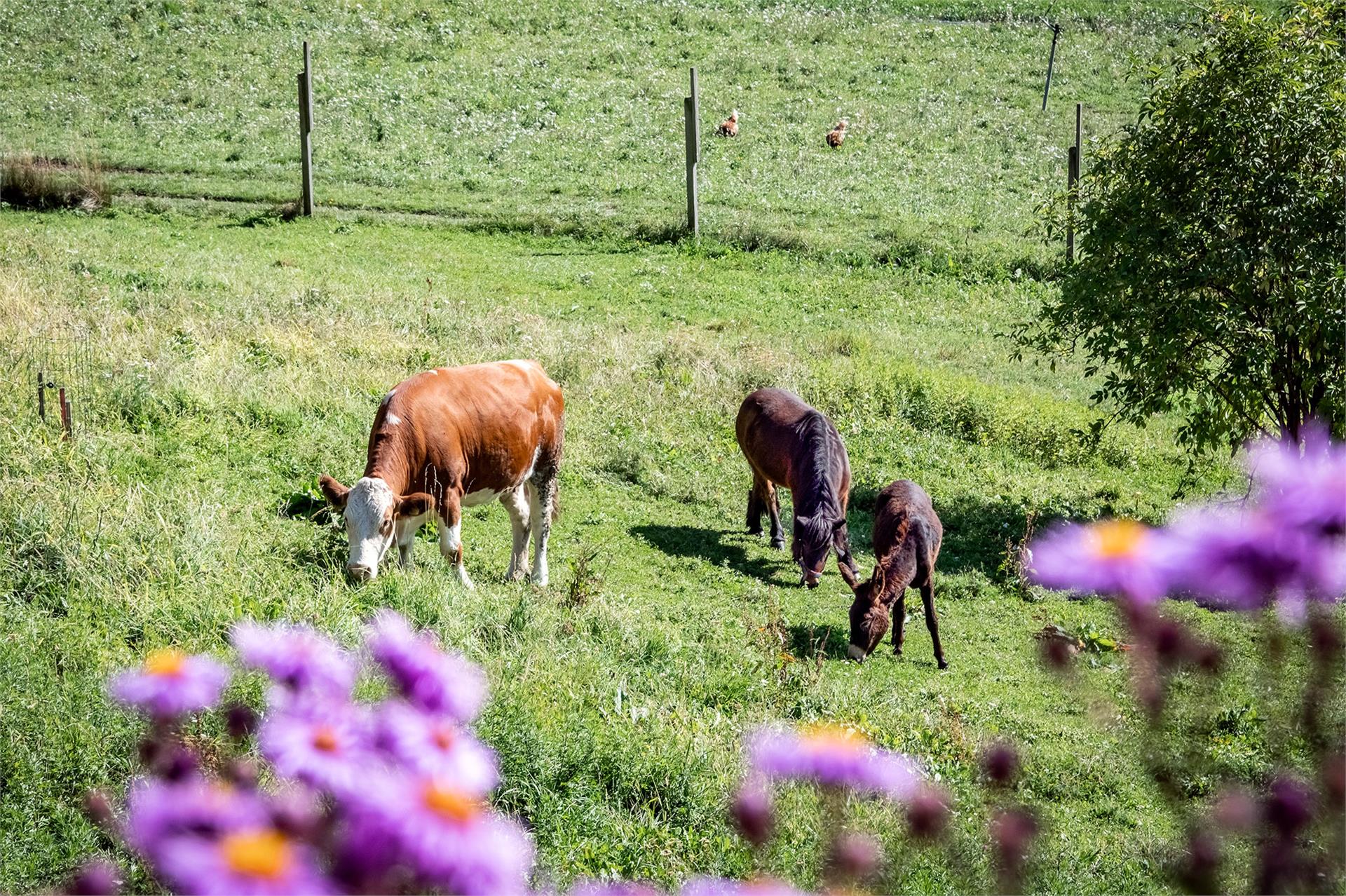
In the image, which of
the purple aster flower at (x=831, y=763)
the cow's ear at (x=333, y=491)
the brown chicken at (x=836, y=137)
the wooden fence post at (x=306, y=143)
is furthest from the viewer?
the brown chicken at (x=836, y=137)

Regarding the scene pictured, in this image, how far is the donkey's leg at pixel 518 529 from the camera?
10844 millimetres

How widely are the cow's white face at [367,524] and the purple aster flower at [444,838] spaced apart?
7.60 meters

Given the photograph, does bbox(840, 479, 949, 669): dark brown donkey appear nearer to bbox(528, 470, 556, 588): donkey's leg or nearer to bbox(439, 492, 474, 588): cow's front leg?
bbox(528, 470, 556, 588): donkey's leg

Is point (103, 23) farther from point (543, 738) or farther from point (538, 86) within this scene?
point (543, 738)

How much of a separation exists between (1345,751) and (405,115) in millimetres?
37887

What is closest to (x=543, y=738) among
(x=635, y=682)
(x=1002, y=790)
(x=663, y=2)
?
(x=635, y=682)

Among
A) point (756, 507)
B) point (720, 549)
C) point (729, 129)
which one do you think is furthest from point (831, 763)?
point (729, 129)

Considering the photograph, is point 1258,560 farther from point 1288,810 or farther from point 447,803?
point 447,803

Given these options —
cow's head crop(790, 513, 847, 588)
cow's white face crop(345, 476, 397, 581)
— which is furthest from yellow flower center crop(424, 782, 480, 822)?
cow's head crop(790, 513, 847, 588)

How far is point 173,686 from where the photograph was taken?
5.88 ft

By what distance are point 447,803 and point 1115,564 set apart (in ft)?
2.91

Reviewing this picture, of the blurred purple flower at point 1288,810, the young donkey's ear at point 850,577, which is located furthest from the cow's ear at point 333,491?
the blurred purple flower at point 1288,810

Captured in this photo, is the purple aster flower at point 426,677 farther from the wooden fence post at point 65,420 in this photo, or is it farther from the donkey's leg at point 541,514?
the wooden fence post at point 65,420

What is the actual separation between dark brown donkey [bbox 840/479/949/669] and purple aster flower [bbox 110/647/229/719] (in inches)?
344
